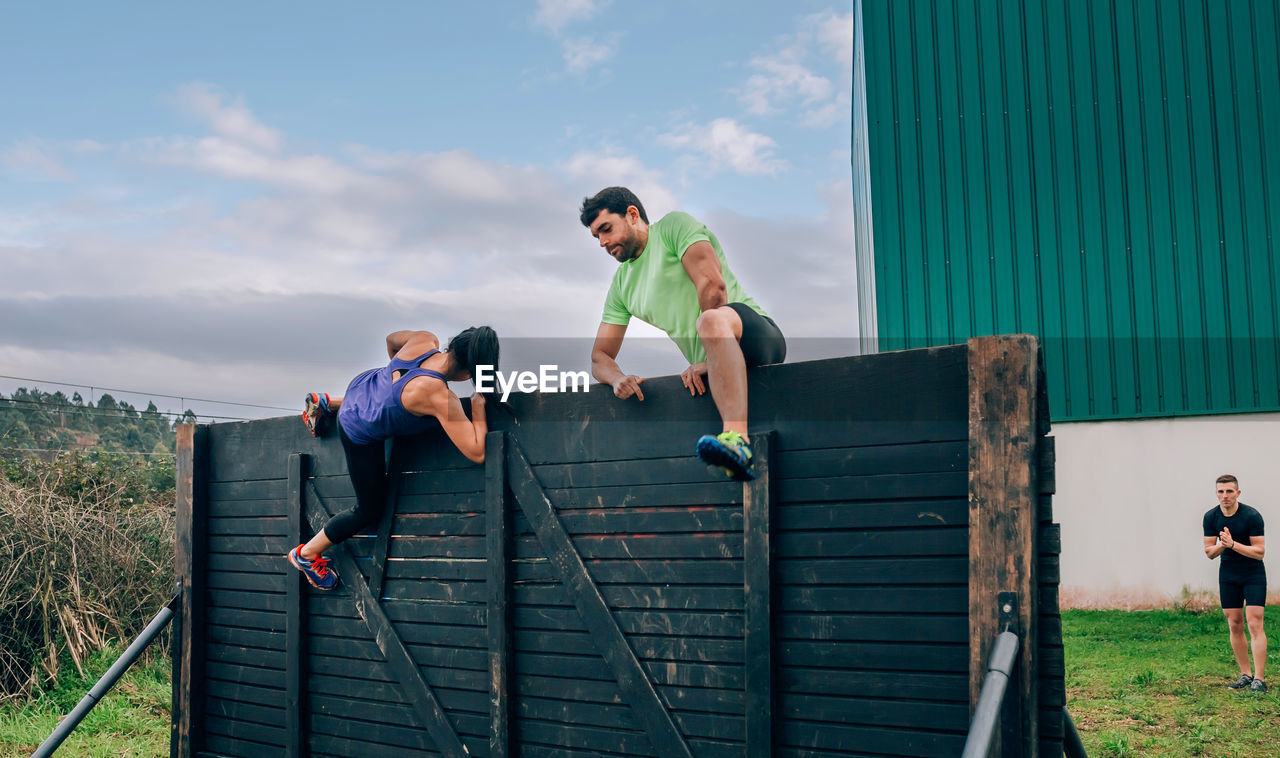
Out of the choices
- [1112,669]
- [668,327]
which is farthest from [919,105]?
[668,327]

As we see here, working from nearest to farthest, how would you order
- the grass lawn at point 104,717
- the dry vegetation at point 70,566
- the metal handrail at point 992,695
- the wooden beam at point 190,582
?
the metal handrail at point 992,695, the wooden beam at point 190,582, the grass lawn at point 104,717, the dry vegetation at point 70,566

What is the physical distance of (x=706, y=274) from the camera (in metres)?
3.82

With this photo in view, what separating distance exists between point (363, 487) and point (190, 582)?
191 cm

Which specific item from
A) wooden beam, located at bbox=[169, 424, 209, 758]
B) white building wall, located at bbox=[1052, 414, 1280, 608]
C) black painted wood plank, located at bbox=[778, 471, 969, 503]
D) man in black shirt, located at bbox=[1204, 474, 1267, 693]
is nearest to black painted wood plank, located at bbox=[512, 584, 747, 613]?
black painted wood plank, located at bbox=[778, 471, 969, 503]

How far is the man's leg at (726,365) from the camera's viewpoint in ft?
11.4

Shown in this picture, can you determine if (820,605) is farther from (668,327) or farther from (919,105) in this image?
(919,105)

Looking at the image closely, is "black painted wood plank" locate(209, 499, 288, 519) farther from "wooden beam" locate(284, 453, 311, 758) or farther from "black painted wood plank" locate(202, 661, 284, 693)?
"black painted wood plank" locate(202, 661, 284, 693)

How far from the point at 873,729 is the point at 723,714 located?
0.59 meters

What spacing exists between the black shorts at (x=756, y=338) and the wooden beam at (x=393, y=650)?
2303mm

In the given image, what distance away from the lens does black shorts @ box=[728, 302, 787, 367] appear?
3.62 metres

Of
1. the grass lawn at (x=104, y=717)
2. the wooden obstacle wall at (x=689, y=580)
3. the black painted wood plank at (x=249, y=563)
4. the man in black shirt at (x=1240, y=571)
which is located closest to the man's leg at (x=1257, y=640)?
the man in black shirt at (x=1240, y=571)

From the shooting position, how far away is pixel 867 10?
12477 millimetres

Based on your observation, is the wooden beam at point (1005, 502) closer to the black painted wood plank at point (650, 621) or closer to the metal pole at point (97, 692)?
the black painted wood plank at point (650, 621)

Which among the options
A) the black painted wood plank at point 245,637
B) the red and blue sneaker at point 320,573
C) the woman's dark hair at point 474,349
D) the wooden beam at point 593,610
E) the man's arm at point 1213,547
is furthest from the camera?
the man's arm at point 1213,547
